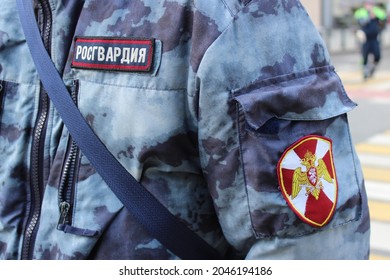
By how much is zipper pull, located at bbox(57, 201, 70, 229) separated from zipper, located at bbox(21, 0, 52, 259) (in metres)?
0.10

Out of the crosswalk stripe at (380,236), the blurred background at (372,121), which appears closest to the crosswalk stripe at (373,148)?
the blurred background at (372,121)

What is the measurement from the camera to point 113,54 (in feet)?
4.03

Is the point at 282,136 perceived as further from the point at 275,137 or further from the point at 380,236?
the point at 380,236

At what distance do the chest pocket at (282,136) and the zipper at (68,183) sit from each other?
0.35 metres

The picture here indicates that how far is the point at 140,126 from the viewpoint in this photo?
1185 millimetres

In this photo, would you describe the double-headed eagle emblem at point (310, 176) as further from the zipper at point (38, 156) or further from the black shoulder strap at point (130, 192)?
the zipper at point (38, 156)

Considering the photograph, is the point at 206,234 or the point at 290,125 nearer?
the point at 290,125

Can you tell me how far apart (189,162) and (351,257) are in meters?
0.36

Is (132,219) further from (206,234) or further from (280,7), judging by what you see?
(280,7)

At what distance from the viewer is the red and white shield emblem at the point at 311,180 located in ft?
3.71

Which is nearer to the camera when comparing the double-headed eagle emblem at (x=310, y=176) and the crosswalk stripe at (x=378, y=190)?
the double-headed eagle emblem at (x=310, y=176)

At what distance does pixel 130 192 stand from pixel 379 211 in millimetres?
3962
